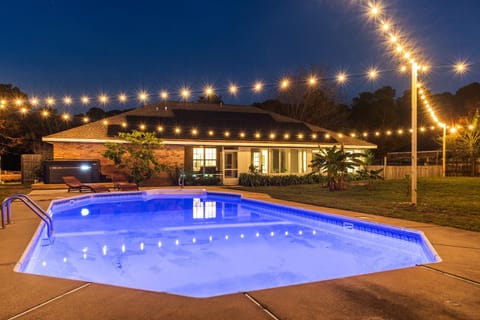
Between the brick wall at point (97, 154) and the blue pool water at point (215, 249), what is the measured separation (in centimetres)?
716

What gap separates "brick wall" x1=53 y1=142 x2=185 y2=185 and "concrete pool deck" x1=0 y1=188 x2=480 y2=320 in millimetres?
15102

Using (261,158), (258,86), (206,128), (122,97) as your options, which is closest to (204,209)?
(258,86)

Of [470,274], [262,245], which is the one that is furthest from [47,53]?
[470,274]

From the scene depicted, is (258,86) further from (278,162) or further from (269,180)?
(278,162)

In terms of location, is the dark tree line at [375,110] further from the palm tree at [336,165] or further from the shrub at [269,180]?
the palm tree at [336,165]

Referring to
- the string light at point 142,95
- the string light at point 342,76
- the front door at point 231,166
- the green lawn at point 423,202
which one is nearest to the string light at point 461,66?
the string light at point 342,76

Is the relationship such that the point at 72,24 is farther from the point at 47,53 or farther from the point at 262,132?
the point at 262,132

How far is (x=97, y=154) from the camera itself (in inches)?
761

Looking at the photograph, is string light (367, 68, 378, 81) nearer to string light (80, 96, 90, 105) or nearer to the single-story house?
the single-story house

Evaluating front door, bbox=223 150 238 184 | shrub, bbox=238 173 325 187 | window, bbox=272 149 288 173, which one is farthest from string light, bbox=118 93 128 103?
window, bbox=272 149 288 173

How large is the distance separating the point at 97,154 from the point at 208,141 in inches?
227

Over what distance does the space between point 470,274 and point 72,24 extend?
30.0 metres

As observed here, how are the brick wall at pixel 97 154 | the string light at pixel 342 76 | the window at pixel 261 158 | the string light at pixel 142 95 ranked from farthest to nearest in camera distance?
the window at pixel 261 158, the brick wall at pixel 97 154, the string light at pixel 142 95, the string light at pixel 342 76

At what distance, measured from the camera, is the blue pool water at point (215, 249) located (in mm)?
5840
